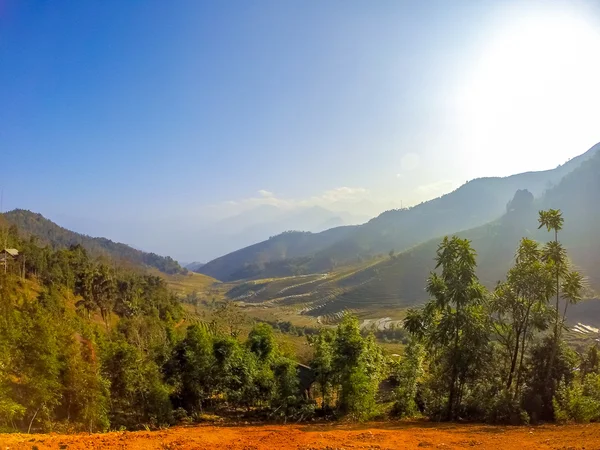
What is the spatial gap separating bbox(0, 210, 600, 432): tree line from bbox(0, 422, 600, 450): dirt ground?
400 centimetres

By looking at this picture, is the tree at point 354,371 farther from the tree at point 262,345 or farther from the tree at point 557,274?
the tree at point 557,274

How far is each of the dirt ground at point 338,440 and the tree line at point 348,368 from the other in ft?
13.1

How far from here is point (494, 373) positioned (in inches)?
1040

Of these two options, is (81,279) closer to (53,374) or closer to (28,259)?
(28,259)

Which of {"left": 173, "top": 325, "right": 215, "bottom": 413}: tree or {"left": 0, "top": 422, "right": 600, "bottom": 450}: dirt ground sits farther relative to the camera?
{"left": 173, "top": 325, "right": 215, "bottom": 413}: tree

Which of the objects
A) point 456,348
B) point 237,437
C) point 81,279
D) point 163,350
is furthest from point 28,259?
point 456,348

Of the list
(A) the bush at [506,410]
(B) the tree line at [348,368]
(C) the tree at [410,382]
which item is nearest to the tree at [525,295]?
(B) the tree line at [348,368]

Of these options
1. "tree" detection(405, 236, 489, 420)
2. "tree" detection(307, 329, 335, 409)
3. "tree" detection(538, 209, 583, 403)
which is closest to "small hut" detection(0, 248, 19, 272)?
"tree" detection(307, 329, 335, 409)

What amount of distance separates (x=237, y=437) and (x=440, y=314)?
48.6 feet

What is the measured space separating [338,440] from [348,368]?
37.1 feet

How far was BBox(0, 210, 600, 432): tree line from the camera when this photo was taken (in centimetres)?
2088

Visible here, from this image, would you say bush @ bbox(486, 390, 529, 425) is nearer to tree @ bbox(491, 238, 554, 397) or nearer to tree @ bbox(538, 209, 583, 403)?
tree @ bbox(491, 238, 554, 397)

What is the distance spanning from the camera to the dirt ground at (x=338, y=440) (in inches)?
569

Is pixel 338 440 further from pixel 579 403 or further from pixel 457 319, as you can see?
pixel 579 403
